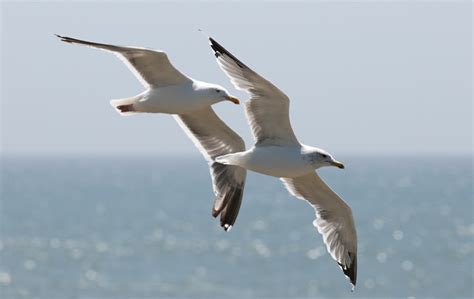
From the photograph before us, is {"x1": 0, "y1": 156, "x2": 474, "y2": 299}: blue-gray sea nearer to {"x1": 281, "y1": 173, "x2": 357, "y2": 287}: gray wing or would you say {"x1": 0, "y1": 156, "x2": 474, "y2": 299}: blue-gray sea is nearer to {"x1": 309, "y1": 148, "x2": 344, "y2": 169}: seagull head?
{"x1": 281, "y1": 173, "x2": 357, "y2": 287}: gray wing

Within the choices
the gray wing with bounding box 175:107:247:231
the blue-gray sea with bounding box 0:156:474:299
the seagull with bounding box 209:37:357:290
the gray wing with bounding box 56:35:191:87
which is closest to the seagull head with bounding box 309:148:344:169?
the seagull with bounding box 209:37:357:290

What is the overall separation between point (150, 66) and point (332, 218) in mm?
2957

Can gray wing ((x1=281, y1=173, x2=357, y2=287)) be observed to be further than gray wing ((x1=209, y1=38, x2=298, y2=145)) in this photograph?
Yes

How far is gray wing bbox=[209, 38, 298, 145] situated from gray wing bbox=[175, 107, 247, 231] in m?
1.55

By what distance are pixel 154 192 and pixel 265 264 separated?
2532 inches

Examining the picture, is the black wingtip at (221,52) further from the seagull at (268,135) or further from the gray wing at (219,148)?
the gray wing at (219,148)

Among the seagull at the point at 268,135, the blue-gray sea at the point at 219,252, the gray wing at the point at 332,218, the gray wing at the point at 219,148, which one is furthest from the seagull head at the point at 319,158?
the blue-gray sea at the point at 219,252

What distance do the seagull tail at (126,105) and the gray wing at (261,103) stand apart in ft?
3.95

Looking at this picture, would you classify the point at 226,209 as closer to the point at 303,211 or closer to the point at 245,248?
the point at 245,248

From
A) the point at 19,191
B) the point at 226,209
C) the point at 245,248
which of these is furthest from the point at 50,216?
the point at 226,209

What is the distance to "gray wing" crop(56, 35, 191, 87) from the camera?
39.5 feet

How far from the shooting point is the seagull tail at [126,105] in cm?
1227

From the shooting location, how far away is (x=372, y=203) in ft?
295

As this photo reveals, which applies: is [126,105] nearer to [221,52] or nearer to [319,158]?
[221,52]
